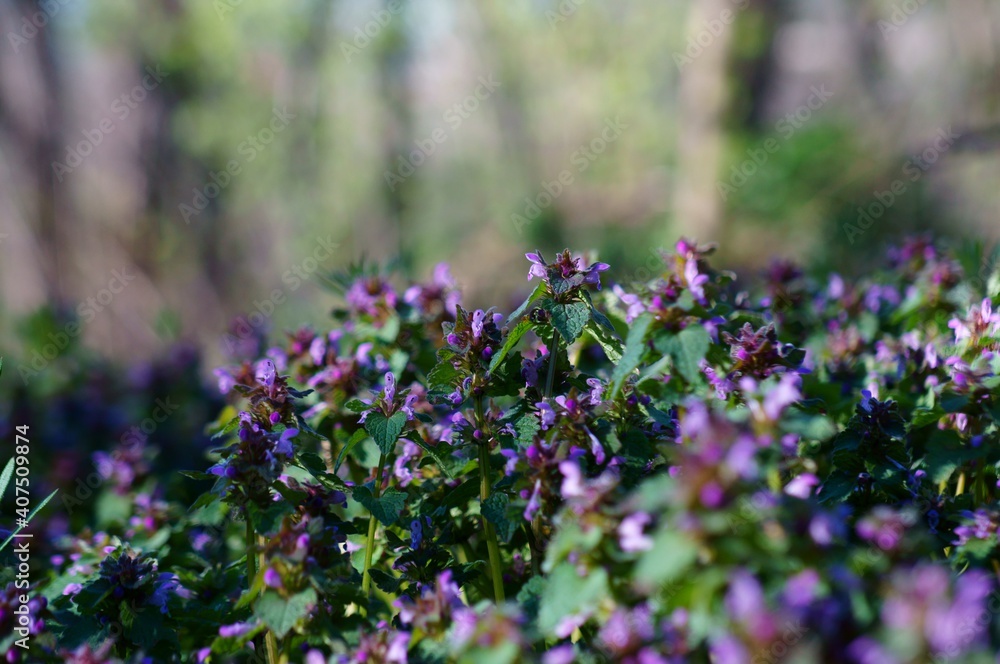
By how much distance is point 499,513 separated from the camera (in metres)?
1.39

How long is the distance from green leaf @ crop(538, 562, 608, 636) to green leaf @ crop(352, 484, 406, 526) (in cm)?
40

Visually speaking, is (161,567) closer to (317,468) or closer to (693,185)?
(317,468)

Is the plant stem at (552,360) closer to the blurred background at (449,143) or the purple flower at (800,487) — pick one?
the purple flower at (800,487)

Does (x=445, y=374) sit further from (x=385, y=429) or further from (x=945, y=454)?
(x=945, y=454)

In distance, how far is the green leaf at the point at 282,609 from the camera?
4.00ft

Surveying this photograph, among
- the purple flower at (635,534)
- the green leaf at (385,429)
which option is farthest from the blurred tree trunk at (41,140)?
the purple flower at (635,534)

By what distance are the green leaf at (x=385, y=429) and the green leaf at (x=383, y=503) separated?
0.08m

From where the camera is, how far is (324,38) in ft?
36.8

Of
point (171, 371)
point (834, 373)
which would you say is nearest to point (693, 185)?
point (171, 371)

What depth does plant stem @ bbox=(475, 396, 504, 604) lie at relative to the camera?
57.4 inches

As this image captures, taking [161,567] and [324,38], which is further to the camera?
[324,38]

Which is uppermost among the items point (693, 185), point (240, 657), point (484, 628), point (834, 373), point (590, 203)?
point (590, 203)

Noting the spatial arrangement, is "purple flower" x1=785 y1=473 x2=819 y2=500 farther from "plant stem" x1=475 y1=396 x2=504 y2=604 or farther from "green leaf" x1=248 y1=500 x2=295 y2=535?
"green leaf" x1=248 y1=500 x2=295 y2=535

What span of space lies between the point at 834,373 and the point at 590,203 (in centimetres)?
1161
